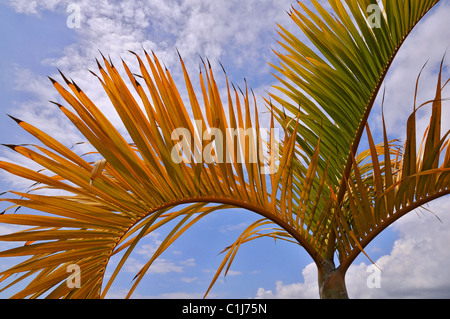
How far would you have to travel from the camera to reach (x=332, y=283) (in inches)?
58.1

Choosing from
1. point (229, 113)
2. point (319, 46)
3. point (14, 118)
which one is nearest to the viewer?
point (14, 118)

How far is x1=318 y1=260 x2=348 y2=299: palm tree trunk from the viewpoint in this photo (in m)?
1.46

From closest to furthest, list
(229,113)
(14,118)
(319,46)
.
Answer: (14,118) < (229,113) < (319,46)

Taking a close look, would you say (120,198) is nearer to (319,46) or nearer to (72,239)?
(72,239)

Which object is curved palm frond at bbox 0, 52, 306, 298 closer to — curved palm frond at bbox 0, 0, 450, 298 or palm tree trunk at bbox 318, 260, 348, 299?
curved palm frond at bbox 0, 0, 450, 298

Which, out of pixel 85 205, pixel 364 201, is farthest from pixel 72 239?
pixel 364 201

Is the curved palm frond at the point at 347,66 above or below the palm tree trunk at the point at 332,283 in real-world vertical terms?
above

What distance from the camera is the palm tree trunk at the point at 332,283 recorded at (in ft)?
4.81

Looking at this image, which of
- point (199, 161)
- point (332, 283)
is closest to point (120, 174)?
point (199, 161)

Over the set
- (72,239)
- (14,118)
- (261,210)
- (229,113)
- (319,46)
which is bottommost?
(72,239)

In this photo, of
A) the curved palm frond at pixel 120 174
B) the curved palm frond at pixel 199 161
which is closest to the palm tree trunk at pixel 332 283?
the curved palm frond at pixel 199 161

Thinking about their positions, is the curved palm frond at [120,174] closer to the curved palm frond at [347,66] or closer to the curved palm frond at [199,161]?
the curved palm frond at [199,161]
